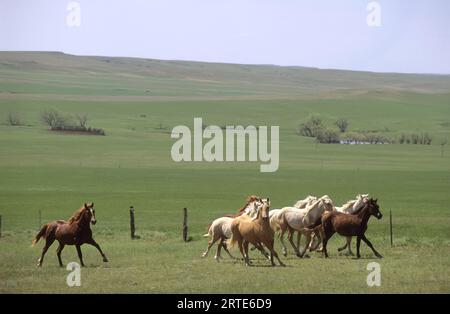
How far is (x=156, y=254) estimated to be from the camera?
72.7ft

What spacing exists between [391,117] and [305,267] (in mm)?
122475

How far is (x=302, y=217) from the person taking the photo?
22344 millimetres

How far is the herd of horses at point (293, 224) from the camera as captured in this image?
19.7m

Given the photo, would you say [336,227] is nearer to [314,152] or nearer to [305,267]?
[305,267]

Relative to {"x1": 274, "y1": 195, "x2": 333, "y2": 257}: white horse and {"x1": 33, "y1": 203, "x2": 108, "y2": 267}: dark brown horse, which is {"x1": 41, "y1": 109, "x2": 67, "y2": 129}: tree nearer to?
{"x1": 274, "y1": 195, "x2": 333, "y2": 257}: white horse

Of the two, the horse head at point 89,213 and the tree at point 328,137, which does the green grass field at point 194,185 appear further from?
the tree at point 328,137

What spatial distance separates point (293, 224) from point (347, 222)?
1509 mm

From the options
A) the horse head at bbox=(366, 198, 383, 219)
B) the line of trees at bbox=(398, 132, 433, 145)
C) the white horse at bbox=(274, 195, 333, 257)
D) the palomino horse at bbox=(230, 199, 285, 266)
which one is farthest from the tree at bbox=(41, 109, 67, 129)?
the palomino horse at bbox=(230, 199, 285, 266)

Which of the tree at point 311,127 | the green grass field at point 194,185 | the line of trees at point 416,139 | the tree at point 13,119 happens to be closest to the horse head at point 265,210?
the green grass field at point 194,185

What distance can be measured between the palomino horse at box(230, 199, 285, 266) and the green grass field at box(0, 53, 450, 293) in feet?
1.67

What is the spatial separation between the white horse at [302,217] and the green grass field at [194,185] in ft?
3.13

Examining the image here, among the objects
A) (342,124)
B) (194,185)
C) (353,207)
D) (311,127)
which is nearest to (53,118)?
(311,127)

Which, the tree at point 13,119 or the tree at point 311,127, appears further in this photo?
the tree at point 311,127

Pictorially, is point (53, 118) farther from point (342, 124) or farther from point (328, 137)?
point (342, 124)
